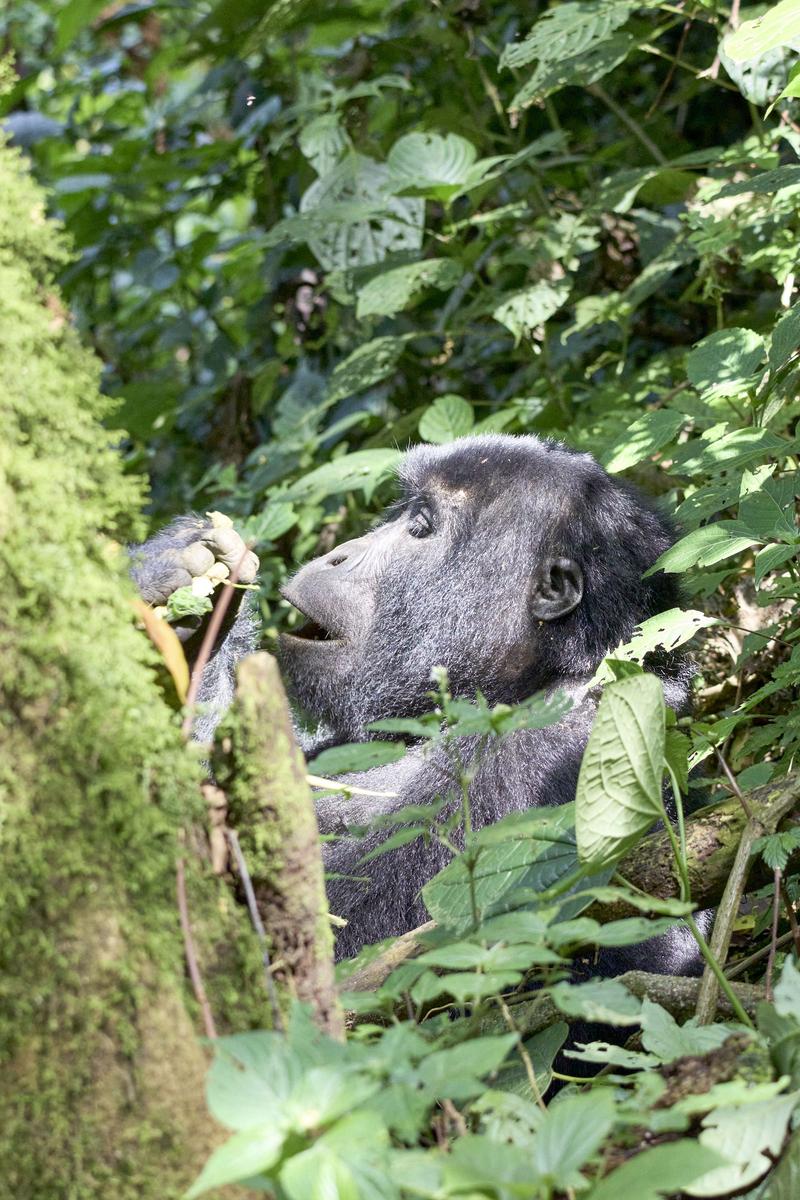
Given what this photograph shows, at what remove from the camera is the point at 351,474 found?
153 inches

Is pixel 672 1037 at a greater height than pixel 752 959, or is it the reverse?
pixel 672 1037

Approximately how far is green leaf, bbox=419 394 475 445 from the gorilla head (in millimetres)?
549

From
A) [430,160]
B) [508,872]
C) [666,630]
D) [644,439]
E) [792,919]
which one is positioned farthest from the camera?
→ [430,160]

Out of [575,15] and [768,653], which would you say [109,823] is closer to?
[768,653]

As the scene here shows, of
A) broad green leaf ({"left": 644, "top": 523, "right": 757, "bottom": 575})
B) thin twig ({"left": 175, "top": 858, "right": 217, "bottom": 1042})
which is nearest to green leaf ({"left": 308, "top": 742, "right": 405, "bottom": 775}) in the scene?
thin twig ({"left": 175, "top": 858, "right": 217, "bottom": 1042})

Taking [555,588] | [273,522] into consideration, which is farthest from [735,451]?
[273,522]

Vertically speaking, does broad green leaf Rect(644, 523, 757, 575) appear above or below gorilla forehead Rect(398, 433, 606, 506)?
above

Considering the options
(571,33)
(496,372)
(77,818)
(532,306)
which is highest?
(77,818)

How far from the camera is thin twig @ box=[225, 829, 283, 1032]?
127 centimetres

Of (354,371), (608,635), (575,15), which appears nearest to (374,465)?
(354,371)

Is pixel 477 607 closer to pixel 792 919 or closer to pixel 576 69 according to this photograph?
pixel 792 919

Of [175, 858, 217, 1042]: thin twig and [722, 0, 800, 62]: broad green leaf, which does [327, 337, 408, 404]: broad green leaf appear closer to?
[722, 0, 800, 62]: broad green leaf

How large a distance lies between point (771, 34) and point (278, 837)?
2105mm

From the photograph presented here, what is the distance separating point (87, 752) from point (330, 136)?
3.97 m
